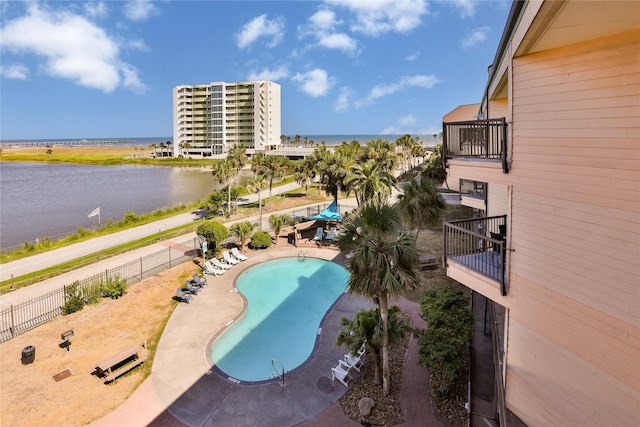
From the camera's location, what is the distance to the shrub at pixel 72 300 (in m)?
15.9

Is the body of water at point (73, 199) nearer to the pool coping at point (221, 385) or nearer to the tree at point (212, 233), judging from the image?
the tree at point (212, 233)

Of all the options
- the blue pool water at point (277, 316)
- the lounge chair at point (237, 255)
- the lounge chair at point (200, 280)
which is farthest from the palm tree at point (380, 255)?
the lounge chair at point (237, 255)

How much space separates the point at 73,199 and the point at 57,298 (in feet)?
149

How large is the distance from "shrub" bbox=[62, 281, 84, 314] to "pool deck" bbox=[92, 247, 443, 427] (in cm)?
499

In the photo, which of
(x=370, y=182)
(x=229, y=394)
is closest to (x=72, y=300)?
(x=229, y=394)

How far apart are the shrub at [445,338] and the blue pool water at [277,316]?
5.09m

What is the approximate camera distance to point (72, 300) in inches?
630

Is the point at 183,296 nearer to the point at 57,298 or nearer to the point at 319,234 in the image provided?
the point at 57,298

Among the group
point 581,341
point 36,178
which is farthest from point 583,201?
point 36,178

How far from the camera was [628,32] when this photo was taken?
4.37 m

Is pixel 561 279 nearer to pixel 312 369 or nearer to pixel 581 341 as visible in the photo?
pixel 581 341

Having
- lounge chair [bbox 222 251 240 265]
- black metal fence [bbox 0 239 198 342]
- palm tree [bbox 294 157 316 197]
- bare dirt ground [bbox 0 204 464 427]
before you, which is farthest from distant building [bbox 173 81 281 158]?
bare dirt ground [bbox 0 204 464 427]

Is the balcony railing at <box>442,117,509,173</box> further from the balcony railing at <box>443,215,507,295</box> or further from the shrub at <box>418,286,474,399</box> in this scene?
the shrub at <box>418,286,474,399</box>

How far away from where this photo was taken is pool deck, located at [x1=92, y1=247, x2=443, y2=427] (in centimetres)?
983
